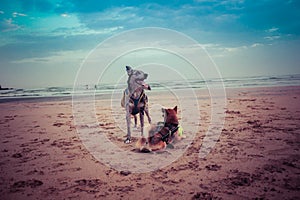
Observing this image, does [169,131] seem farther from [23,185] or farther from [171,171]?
[23,185]

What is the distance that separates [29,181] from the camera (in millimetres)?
3699

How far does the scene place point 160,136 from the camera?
16.5 ft

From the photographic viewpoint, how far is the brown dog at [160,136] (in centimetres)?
493

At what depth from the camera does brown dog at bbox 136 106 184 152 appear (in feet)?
16.2

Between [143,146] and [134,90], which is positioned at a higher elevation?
[134,90]

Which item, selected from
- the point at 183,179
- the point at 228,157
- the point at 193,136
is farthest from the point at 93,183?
the point at 193,136

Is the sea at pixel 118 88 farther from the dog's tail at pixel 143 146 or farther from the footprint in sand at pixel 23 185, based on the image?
the footprint in sand at pixel 23 185

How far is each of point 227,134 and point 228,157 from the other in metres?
1.89

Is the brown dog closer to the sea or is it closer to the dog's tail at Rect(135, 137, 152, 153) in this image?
the dog's tail at Rect(135, 137, 152, 153)

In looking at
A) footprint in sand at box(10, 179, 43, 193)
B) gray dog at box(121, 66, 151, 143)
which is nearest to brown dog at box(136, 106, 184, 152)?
gray dog at box(121, 66, 151, 143)

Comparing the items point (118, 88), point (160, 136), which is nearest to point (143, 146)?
point (160, 136)

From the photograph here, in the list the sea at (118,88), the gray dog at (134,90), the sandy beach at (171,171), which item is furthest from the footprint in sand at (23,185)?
the sea at (118,88)

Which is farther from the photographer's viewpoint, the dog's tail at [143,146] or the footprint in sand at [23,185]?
the dog's tail at [143,146]

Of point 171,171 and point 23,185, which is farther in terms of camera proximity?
point 171,171
